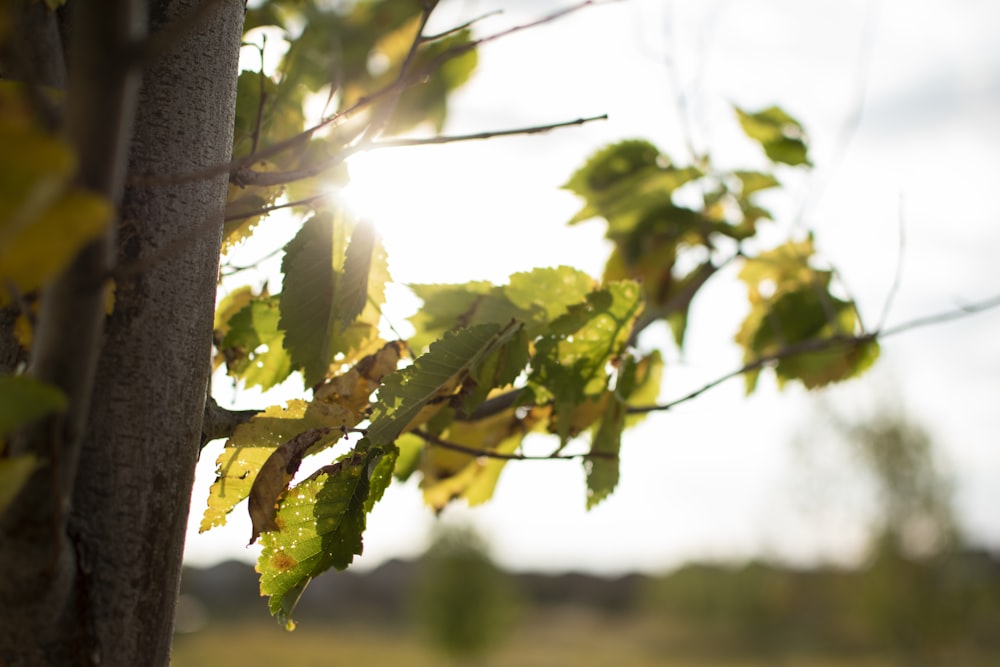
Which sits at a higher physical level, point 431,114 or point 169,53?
point 431,114

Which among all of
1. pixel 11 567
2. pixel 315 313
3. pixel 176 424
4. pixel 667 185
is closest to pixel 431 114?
pixel 667 185

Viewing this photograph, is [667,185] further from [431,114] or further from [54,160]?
[54,160]

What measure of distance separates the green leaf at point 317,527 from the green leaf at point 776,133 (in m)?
1.05

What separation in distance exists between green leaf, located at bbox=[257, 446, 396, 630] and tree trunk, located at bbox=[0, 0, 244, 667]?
0.11 meters

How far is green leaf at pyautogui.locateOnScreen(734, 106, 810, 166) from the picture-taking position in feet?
4.84

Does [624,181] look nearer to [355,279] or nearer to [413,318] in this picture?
[413,318]

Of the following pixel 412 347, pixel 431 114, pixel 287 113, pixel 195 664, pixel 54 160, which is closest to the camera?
pixel 54 160

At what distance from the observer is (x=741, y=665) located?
30.1 metres

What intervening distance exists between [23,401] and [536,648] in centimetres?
3499

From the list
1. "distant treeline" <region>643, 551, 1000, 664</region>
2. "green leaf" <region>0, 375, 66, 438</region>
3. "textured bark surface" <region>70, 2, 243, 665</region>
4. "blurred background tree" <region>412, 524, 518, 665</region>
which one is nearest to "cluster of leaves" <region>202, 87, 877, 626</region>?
"textured bark surface" <region>70, 2, 243, 665</region>

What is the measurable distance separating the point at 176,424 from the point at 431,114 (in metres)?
1.13

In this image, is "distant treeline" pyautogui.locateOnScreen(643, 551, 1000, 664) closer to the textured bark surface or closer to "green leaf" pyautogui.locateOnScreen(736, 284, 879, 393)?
"green leaf" pyautogui.locateOnScreen(736, 284, 879, 393)

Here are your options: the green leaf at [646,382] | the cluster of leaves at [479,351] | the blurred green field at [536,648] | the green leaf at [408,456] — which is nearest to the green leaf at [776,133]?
the cluster of leaves at [479,351]

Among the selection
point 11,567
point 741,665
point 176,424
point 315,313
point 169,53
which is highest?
point 169,53
